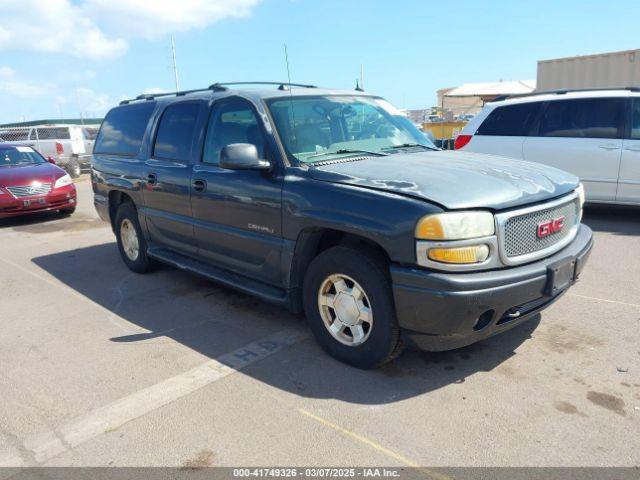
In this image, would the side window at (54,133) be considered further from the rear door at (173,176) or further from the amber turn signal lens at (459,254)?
the amber turn signal lens at (459,254)

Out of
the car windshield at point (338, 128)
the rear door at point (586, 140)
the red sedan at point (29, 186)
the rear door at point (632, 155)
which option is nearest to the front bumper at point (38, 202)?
the red sedan at point (29, 186)

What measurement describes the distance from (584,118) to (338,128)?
5.02 meters

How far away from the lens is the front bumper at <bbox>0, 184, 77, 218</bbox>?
948 centimetres

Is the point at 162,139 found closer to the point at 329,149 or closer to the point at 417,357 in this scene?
the point at 329,149

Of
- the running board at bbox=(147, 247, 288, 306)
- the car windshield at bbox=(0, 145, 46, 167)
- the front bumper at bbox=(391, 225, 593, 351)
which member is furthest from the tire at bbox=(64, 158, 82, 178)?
the front bumper at bbox=(391, 225, 593, 351)

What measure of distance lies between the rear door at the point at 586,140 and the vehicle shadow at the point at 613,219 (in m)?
0.37

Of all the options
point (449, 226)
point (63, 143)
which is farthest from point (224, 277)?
point (63, 143)

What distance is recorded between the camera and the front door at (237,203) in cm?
388

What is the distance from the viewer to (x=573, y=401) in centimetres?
302

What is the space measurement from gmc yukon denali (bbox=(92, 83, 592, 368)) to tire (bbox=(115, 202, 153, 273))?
64cm

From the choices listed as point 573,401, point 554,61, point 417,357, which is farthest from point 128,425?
point 554,61

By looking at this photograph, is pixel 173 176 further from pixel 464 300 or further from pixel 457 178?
pixel 464 300

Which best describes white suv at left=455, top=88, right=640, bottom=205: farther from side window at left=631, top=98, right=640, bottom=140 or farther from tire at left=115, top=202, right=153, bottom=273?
tire at left=115, top=202, right=153, bottom=273

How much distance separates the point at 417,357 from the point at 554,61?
17.8 m
